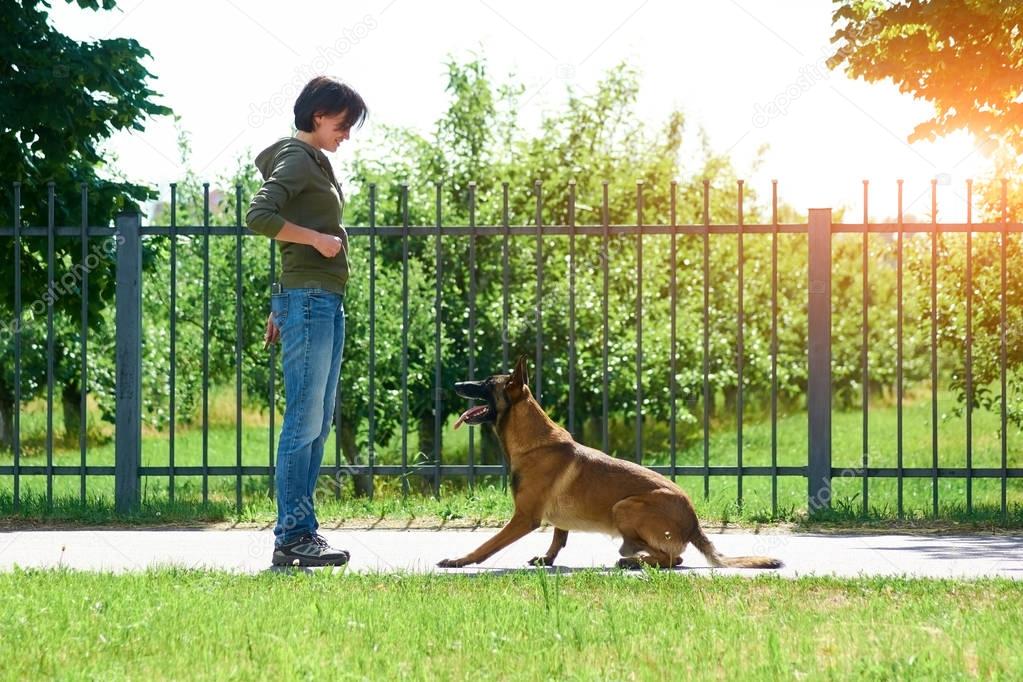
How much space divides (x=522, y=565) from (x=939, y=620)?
2.10m

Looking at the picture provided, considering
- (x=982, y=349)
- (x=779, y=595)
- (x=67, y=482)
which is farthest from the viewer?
(x=67, y=482)

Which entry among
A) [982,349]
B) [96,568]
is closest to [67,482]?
[96,568]

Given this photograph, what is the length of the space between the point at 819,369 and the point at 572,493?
2.60 meters

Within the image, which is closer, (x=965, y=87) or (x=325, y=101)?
(x=325, y=101)

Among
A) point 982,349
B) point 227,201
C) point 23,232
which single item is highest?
point 227,201

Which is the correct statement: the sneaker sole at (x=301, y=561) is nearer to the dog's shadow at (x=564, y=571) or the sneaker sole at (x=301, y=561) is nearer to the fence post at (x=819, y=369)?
the dog's shadow at (x=564, y=571)

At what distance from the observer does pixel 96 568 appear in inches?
229

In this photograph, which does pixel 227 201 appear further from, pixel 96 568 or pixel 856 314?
pixel 856 314

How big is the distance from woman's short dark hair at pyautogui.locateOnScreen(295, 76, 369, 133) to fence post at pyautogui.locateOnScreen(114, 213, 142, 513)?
8.96ft

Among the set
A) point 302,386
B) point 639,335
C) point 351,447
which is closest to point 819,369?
point 639,335

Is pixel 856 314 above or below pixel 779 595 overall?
above

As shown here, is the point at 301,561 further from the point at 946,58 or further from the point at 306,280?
the point at 946,58

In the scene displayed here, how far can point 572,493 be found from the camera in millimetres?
5867

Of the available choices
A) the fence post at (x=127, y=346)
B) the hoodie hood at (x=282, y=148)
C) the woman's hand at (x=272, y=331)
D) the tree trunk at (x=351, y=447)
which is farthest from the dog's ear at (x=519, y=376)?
the tree trunk at (x=351, y=447)
